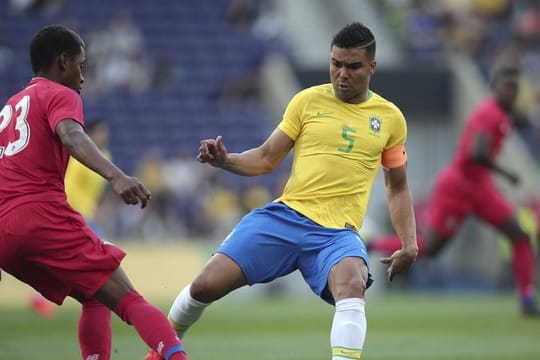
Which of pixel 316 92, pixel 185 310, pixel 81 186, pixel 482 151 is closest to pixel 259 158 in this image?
pixel 316 92

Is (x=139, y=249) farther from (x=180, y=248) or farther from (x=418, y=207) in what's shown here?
(x=418, y=207)

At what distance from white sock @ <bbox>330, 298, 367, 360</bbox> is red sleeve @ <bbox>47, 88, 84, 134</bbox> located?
1.95m

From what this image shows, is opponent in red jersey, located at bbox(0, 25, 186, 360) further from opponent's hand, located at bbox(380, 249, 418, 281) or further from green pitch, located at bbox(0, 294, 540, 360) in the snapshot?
green pitch, located at bbox(0, 294, 540, 360)

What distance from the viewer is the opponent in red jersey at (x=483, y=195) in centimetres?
1344

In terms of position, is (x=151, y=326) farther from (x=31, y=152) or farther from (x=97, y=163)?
(x=31, y=152)

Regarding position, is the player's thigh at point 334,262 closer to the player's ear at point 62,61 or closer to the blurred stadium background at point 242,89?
the player's ear at point 62,61

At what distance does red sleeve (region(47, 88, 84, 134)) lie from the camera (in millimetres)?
6301

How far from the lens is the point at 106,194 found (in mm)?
21609

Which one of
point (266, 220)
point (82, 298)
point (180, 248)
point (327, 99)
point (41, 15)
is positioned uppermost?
point (41, 15)

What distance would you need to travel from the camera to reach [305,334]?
484 inches

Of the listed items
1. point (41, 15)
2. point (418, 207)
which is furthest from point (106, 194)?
point (418, 207)

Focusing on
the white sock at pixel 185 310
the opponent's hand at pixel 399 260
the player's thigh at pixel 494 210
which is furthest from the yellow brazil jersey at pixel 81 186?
the opponent's hand at pixel 399 260

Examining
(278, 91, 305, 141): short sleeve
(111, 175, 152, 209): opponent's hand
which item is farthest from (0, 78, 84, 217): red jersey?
(278, 91, 305, 141): short sleeve

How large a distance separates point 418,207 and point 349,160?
18.5 m
